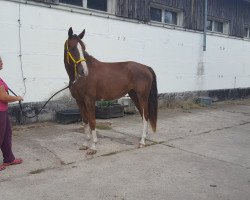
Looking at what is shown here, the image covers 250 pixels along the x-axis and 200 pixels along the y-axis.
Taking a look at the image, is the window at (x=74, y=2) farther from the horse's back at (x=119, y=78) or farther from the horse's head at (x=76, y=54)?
the horse's head at (x=76, y=54)

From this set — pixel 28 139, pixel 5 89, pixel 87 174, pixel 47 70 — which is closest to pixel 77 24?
pixel 47 70

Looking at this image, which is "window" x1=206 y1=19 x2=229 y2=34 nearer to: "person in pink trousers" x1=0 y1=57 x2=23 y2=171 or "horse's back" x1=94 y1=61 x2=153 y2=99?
"horse's back" x1=94 y1=61 x2=153 y2=99

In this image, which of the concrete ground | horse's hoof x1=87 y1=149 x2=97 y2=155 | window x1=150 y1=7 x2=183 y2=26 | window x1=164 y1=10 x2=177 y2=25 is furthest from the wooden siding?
horse's hoof x1=87 y1=149 x2=97 y2=155

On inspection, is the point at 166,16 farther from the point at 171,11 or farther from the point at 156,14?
the point at 156,14

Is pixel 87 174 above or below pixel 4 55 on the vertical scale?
below

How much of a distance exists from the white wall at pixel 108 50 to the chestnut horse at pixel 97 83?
82.0 inches

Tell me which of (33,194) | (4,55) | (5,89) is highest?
(4,55)

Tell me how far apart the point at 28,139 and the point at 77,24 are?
3258 mm

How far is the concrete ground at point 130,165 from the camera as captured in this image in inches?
149

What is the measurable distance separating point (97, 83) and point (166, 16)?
21.0 feet

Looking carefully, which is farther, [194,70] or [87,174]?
[194,70]

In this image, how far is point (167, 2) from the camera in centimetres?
1045

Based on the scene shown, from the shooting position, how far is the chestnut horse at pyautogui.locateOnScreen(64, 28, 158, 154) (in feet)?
16.3

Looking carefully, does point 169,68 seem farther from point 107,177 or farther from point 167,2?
point 107,177
